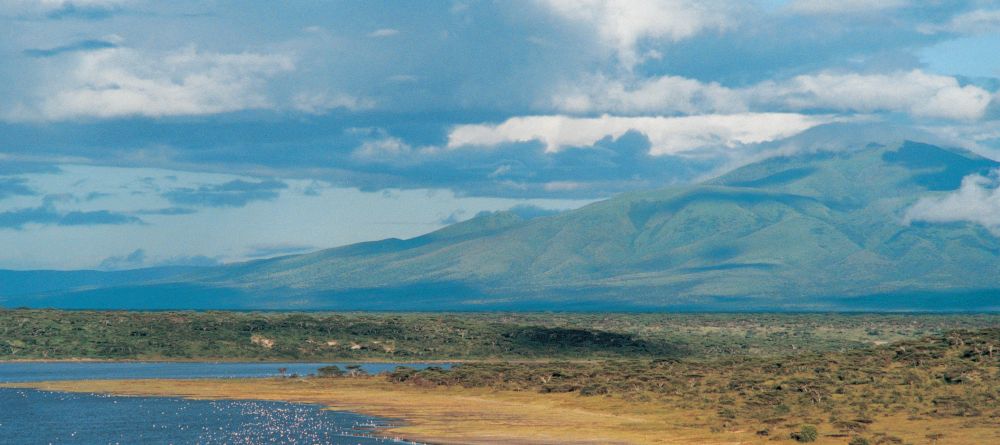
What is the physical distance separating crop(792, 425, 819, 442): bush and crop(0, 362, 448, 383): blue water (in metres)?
88.7

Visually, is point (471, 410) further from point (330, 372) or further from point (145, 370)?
point (145, 370)

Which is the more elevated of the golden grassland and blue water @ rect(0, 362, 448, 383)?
blue water @ rect(0, 362, 448, 383)

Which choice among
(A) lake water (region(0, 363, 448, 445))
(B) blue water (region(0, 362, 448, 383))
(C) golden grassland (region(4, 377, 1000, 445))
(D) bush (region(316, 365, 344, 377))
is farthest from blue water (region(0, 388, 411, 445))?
(D) bush (region(316, 365, 344, 377))

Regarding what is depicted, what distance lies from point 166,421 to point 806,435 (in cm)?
4805

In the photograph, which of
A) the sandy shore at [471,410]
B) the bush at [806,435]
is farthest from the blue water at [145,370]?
the bush at [806,435]

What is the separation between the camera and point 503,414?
10900 cm

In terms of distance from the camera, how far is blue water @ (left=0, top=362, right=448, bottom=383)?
15912 cm

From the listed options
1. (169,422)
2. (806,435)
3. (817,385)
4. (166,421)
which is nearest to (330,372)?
(166,421)

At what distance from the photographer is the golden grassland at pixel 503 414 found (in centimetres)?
8888

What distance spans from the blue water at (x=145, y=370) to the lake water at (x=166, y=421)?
78.4ft

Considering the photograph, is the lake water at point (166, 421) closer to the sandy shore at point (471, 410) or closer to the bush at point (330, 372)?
the sandy shore at point (471, 410)

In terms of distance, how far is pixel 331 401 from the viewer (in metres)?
125

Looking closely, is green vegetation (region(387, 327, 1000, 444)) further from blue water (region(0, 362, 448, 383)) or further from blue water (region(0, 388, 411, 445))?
blue water (region(0, 362, 448, 383))

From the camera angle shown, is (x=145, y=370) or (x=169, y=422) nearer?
(x=169, y=422)
